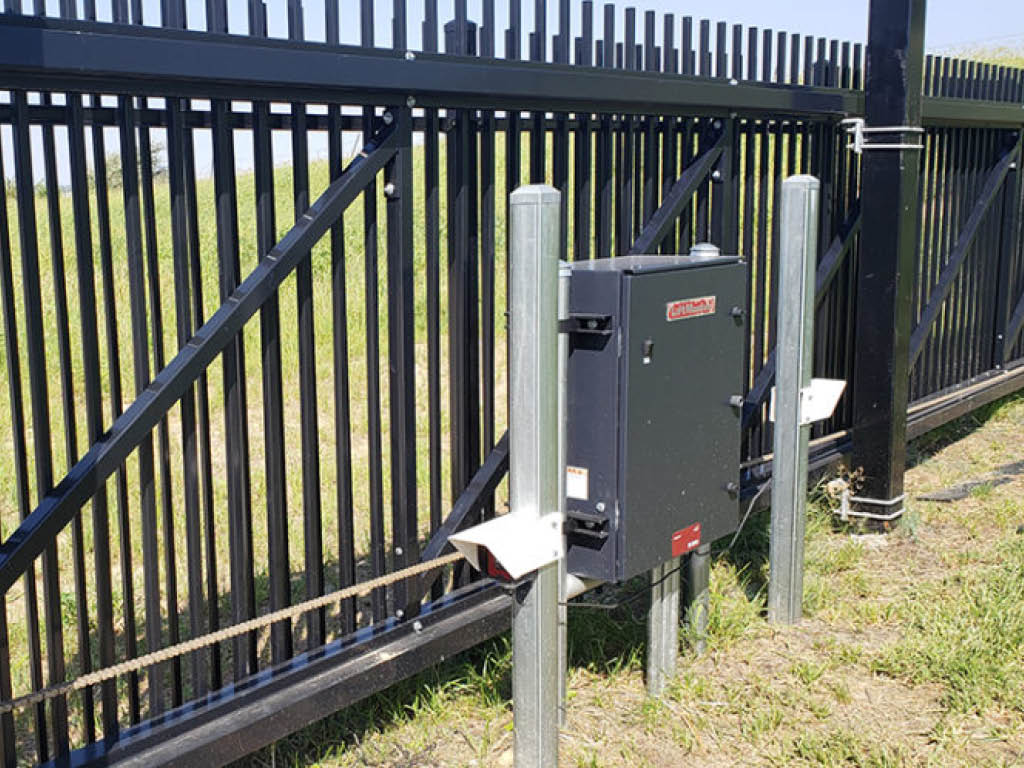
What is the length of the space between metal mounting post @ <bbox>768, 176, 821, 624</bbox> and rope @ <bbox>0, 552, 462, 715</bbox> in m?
1.40

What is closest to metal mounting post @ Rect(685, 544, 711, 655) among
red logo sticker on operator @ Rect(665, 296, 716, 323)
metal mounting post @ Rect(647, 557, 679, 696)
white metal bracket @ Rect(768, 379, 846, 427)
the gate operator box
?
metal mounting post @ Rect(647, 557, 679, 696)

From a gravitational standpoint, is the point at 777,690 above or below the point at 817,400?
below

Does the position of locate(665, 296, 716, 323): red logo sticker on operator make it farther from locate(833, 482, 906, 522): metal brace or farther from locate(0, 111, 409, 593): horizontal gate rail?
locate(833, 482, 906, 522): metal brace

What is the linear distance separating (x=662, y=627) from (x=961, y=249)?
440cm

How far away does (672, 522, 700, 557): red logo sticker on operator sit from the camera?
3652mm

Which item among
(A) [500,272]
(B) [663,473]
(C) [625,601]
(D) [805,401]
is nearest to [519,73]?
(B) [663,473]

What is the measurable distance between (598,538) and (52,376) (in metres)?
8.24

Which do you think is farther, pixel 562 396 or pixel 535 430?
pixel 562 396

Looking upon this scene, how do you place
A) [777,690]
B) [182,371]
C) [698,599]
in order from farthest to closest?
1. [698,599]
2. [777,690]
3. [182,371]

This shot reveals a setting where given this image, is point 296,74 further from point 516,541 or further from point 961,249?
point 961,249

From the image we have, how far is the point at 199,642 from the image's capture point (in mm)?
3121

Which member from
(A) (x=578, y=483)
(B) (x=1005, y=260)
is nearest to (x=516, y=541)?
(A) (x=578, y=483)

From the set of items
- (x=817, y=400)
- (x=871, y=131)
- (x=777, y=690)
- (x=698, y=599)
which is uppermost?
(x=871, y=131)

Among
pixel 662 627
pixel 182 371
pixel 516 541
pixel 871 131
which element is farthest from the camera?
pixel 871 131
